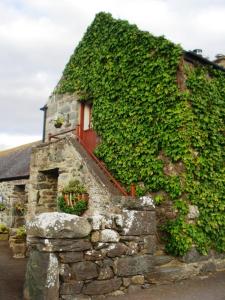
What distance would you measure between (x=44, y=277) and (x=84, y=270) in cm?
70

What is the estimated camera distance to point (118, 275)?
595cm

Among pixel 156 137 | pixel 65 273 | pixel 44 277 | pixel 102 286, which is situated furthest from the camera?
pixel 156 137

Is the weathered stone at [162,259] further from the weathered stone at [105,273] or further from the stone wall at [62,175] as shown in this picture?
the stone wall at [62,175]

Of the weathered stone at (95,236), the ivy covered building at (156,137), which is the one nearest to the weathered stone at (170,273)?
the ivy covered building at (156,137)

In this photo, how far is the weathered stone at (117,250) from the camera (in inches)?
233

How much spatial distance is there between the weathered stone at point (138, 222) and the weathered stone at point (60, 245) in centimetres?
92

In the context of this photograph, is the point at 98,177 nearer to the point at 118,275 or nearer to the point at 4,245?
the point at 118,275

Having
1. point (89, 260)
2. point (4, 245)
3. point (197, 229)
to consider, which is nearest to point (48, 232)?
point (89, 260)

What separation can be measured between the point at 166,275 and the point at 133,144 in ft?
11.2

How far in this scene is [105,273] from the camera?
19.0ft

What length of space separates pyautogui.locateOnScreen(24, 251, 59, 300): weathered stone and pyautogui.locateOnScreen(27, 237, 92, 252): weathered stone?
0.10m

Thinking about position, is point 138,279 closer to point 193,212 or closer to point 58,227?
point 58,227

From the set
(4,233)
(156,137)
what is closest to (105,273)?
(156,137)

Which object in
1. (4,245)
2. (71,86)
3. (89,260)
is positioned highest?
(71,86)
